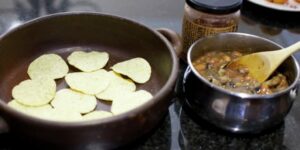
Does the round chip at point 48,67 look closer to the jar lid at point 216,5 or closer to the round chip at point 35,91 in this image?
the round chip at point 35,91

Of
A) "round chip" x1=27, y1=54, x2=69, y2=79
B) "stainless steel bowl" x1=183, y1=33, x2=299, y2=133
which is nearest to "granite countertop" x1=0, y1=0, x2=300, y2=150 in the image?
"stainless steel bowl" x1=183, y1=33, x2=299, y2=133

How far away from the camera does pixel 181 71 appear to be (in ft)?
2.87

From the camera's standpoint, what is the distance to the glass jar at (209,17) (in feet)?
2.52

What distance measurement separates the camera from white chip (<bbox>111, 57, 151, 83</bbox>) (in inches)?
31.1

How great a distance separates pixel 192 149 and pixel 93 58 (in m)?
0.29

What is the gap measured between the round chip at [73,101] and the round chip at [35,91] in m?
0.01

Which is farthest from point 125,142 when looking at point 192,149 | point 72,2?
point 72,2

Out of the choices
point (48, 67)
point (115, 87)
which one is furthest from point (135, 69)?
point (48, 67)

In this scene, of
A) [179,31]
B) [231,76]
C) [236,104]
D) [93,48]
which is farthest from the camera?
[179,31]

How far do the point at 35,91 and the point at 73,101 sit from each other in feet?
0.25

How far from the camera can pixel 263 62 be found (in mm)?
748

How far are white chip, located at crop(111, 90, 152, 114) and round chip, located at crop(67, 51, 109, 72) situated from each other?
116mm

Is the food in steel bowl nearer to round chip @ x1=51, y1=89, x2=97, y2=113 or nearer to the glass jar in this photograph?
the glass jar

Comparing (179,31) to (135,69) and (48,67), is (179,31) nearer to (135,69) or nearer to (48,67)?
(135,69)
